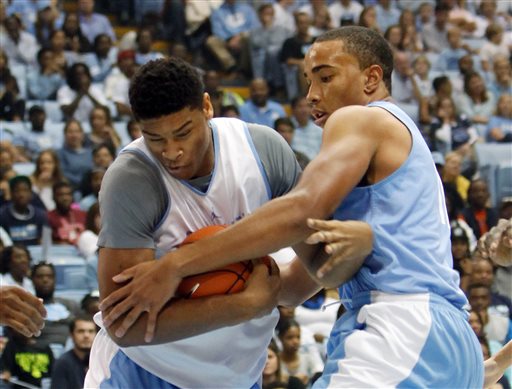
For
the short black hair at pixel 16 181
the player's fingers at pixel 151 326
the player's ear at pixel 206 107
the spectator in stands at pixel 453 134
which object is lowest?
the spectator in stands at pixel 453 134

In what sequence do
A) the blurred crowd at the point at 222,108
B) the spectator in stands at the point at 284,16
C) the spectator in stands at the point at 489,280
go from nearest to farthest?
the blurred crowd at the point at 222,108, the spectator in stands at the point at 489,280, the spectator in stands at the point at 284,16

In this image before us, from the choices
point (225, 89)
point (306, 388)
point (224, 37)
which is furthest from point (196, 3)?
point (306, 388)

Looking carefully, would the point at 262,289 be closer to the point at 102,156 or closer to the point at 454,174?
the point at 102,156

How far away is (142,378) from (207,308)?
0.52 m

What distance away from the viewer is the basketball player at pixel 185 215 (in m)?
2.97

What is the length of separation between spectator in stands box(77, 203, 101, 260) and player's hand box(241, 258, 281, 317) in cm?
475

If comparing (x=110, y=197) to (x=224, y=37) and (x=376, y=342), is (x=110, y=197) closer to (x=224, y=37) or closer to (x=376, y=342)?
(x=376, y=342)

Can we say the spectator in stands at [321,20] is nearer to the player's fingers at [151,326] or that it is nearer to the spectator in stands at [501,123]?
the spectator in stands at [501,123]

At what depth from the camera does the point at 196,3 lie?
39.1 ft

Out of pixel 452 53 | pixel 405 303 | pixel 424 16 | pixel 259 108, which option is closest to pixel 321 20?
pixel 424 16

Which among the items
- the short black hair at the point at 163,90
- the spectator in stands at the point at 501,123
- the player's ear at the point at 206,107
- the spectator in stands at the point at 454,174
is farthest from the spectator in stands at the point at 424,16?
the short black hair at the point at 163,90

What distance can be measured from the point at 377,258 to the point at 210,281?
53 cm

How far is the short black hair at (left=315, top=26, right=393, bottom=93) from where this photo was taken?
10.3 ft

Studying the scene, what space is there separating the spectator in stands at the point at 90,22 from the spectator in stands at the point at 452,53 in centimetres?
429
